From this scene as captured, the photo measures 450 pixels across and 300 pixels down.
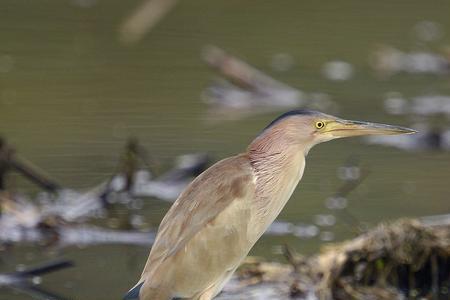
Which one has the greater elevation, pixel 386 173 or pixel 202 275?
pixel 386 173

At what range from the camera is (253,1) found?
11586 mm

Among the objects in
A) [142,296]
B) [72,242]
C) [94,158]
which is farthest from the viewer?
[94,158]

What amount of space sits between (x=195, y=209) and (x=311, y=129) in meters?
0.51

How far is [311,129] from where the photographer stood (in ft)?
15.4

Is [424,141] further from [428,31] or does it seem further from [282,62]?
[428,31]

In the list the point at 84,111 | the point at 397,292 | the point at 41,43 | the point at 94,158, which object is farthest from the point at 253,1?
the point at 397,292

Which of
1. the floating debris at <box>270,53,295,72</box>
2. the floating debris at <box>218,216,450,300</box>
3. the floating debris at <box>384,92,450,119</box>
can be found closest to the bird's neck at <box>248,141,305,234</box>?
the floating debris at <box>218,216,450,300</box>

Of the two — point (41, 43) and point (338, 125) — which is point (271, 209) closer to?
point (338, 125)

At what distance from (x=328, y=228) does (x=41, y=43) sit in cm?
440

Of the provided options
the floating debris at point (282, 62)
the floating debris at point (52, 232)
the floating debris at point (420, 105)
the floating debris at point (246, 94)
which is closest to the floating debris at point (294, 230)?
the floating debris at point (52, 232)

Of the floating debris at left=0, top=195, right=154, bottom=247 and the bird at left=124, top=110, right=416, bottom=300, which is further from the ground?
the floating debris at left=0, top=195, right=154, bottom=247

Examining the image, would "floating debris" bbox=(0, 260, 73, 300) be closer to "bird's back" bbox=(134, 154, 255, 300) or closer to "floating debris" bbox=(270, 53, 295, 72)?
"bird's back" bbox=(134, 154, 255, 300)

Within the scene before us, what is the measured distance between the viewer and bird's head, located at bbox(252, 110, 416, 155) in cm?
468

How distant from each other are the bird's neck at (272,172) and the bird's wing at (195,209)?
0.35ft
